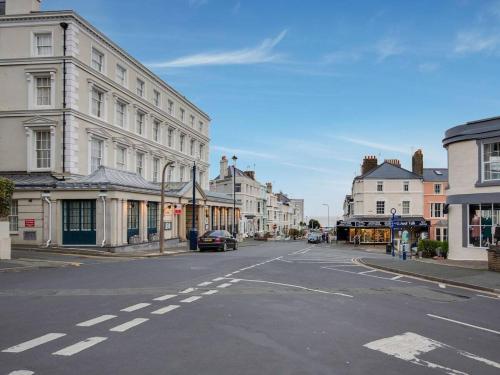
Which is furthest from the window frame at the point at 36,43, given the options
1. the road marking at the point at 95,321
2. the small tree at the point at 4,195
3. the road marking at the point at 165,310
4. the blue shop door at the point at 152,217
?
the road marking at the point at 95,321

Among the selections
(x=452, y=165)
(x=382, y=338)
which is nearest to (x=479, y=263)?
(x=452, y=165)

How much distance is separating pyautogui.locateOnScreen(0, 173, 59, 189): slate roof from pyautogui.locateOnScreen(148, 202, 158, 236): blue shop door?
7768 mm

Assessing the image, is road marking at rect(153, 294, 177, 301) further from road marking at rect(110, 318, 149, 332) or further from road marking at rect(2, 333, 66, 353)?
road marking at rect(2, 333, 66, 353)

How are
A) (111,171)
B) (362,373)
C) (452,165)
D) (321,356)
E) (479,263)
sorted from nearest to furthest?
(362,373) < (321,356) < (479,263) < (452,165) < (111,171)

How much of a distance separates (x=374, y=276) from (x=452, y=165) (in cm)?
1038

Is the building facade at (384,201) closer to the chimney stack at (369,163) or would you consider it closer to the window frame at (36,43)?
the chimney stack at (369,163)

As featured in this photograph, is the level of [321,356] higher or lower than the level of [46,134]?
lower

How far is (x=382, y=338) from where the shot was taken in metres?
7.75

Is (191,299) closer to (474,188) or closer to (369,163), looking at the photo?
(474,188)

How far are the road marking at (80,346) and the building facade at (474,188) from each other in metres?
20.9

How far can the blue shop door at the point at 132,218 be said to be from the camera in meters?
33.1

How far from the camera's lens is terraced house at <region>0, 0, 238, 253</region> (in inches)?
1202

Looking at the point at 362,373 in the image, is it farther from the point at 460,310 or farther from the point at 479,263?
the point at 479,263

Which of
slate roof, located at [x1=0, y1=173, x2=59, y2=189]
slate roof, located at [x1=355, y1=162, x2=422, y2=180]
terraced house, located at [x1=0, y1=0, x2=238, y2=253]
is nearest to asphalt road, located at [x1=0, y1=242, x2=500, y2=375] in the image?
terraced house, located at [x1=0, y1=0, x2=238, y2=253]
